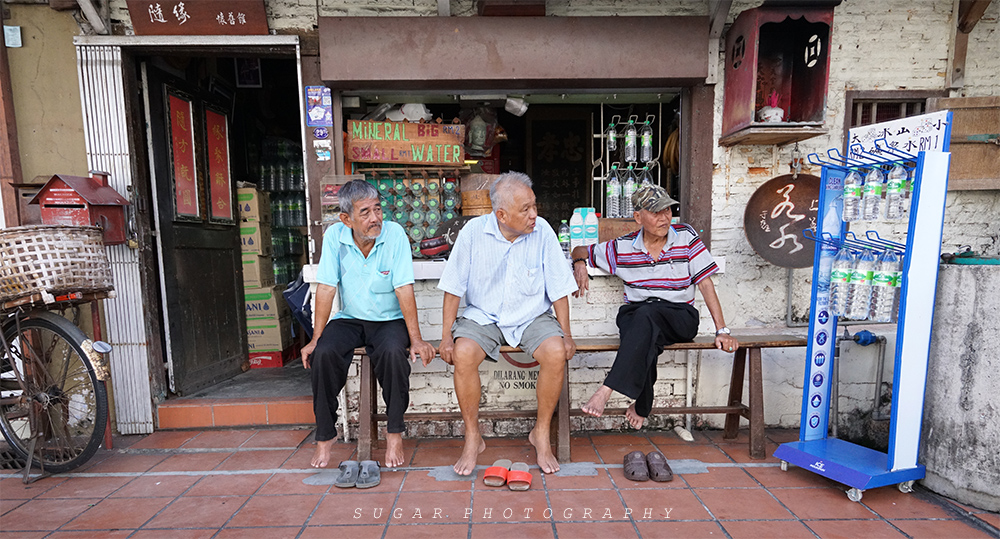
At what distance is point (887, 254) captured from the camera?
2494 millimetres

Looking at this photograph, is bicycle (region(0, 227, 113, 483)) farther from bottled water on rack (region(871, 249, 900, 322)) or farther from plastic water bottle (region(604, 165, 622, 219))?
bottled water on rack (region(871, 249, 900, 322))

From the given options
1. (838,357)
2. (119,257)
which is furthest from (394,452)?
(838,357)

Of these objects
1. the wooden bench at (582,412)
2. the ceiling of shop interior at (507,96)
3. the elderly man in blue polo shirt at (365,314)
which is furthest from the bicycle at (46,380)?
the ceiling of shop interior at (507,96)

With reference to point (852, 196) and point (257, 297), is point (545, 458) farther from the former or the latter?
point (257, 297)

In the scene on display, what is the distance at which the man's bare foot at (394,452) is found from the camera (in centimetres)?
294

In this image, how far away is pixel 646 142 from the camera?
3.97 metres

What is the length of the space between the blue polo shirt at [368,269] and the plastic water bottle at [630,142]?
6.67ft

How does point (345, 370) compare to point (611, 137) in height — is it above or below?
below

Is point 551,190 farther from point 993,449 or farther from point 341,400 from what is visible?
point 993,449

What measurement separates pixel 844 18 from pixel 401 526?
4420mm

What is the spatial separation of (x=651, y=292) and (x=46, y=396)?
3.80m

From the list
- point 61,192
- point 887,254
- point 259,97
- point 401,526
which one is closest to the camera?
point 401,526

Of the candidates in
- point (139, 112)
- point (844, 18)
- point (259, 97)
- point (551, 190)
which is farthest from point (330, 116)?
point (844, 18)

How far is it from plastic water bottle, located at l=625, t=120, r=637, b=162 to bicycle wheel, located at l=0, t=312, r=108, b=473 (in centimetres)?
397
